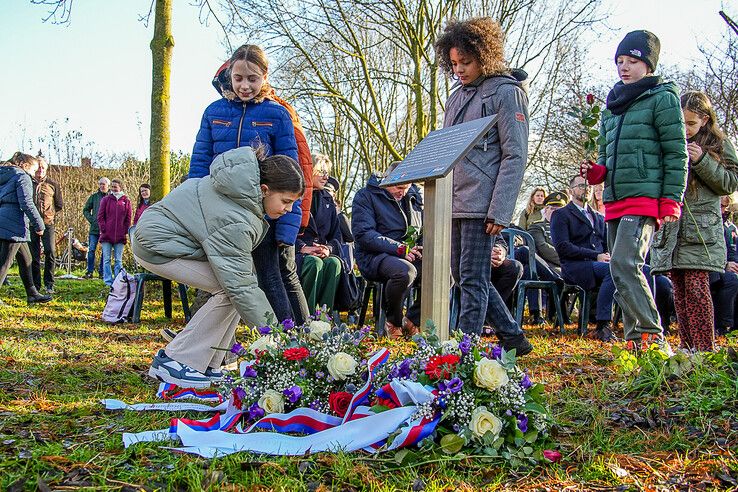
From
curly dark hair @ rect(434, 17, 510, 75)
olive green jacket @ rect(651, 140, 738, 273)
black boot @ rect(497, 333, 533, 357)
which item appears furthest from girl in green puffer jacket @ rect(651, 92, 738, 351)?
curly dark hair @ rect(434, 17, 510, 75)

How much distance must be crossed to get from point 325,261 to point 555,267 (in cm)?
344

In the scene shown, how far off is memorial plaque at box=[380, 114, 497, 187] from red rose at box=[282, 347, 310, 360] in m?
1.13

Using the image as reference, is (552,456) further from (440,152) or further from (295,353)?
(440,152)

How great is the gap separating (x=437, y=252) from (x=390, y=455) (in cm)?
138

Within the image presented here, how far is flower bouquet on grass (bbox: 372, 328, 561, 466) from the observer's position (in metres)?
2.59

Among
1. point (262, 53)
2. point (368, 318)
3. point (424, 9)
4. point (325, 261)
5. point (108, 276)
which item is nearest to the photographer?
point (262, 53)

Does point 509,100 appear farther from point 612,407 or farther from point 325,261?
point 325,261

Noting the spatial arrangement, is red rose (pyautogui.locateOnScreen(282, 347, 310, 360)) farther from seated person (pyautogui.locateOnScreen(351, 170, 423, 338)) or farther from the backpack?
the backpack

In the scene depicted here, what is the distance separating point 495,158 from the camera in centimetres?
438

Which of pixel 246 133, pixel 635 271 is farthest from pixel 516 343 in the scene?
pixel 246 133

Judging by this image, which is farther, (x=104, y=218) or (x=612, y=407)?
(x=104, y=218)

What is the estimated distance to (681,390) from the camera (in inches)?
134

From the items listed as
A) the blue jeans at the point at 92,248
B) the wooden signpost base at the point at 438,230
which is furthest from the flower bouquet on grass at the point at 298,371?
the blue jeans at the point at 92,248

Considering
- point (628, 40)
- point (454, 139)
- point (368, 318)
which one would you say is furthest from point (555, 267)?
point (454, 139)
